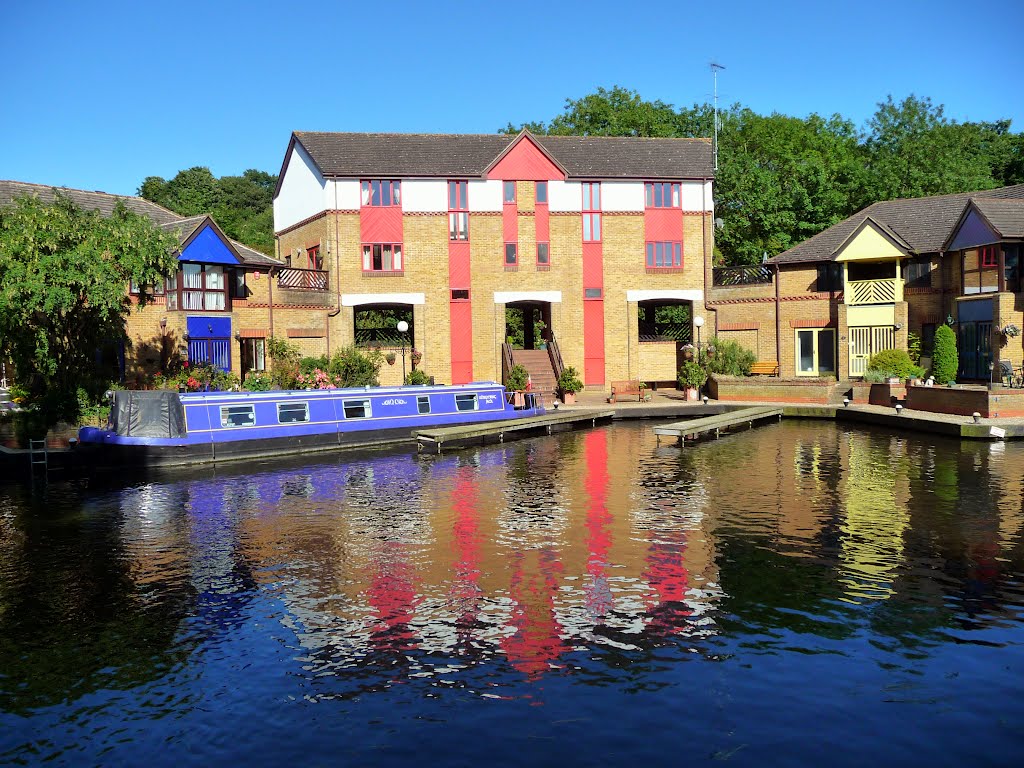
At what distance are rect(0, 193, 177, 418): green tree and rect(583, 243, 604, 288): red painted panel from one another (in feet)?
64.5

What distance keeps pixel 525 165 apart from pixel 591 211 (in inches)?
145

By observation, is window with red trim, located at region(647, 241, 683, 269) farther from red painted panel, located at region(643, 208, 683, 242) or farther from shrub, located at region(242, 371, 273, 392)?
shrub, located at region(242, 371, 273, 392)

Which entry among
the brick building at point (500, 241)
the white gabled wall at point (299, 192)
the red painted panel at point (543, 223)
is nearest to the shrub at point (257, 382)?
the brick building at point (500, 241)

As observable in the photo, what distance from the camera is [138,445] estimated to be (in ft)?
84.2

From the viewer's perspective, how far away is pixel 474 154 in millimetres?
41656

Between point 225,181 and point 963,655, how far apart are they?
9371cm

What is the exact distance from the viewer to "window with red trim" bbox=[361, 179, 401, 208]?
39.9m

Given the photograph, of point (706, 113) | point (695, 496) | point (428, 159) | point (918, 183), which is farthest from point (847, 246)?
point (706, 113)

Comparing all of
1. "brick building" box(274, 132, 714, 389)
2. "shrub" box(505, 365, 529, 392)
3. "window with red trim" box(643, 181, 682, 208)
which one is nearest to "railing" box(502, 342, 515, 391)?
"brick building" box(274, 132, 714, 389)

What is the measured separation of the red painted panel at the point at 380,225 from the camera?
131ft

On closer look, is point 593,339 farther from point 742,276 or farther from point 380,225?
point 380,225

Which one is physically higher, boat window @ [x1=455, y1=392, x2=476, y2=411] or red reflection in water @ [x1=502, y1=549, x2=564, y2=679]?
boat window @ [x1=455, y1=392, x2=476, y2=411]

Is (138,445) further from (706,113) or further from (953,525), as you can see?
(706,113)

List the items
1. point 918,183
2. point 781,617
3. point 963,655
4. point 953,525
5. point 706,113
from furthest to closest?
1. point 706,113
2. point 918,183
3. point 953,525
4. point 781,617
5. point 963,655
